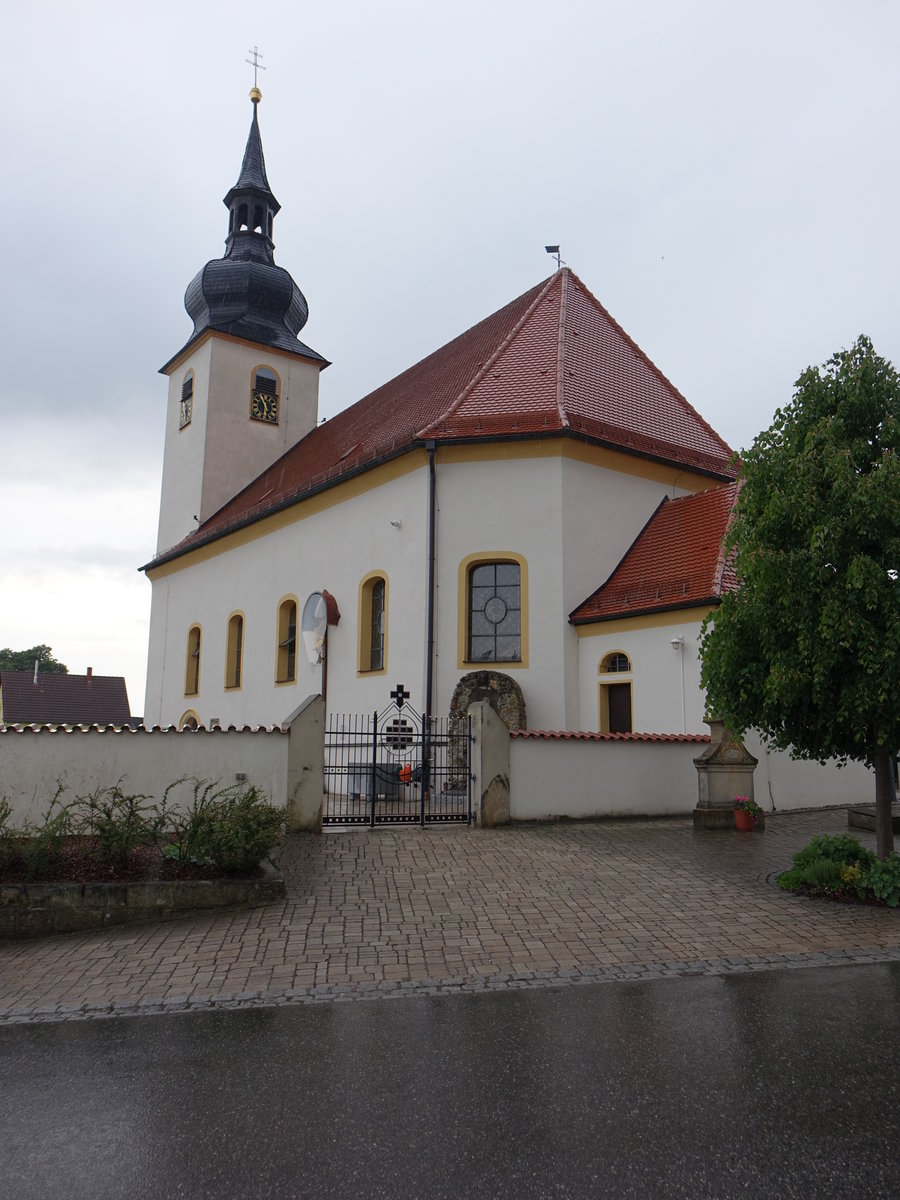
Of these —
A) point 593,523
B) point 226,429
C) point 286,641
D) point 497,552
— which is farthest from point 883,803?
point 226,429

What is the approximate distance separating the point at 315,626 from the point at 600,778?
8591 millimetres

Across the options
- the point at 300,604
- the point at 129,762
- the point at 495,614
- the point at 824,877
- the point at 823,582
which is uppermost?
the point at 300,604

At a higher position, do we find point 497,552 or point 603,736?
point 497,552

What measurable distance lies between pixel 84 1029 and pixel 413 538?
12844 mm

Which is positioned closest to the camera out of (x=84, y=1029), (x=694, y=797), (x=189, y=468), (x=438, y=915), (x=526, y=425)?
(x=84, y=1029)

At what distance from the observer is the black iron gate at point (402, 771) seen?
11836 mm

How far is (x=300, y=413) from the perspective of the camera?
2936 centimetres

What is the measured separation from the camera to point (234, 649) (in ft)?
76.9

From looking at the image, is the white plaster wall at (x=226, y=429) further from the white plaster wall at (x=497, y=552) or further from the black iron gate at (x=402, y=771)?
the black iron gate at (x=402, y=771)

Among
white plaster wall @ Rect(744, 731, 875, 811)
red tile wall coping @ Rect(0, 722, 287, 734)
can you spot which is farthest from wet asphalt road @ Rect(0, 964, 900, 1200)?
white plaster wall @ Rect(744, 731, 875, 811)

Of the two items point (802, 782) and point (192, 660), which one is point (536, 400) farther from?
point (192, 660)

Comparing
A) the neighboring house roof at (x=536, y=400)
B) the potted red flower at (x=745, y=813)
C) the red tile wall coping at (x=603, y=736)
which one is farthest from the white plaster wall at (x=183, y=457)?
the potted red flower at (x=745, y=813)

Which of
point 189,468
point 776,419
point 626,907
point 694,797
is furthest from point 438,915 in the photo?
point 189,468

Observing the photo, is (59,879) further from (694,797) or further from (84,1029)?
(694,797)
